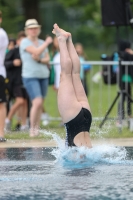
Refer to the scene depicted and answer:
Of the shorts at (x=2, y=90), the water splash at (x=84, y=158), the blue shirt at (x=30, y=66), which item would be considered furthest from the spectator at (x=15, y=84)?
the water splash at (x=84, y=158)

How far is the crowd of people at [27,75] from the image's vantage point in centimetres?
1205

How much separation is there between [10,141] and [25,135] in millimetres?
652

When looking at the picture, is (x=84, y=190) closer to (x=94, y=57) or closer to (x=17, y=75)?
(x=17, y=75)

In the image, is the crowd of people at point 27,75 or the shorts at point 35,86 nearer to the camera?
the crowd of people at point 27,75

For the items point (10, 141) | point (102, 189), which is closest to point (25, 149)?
point (10, 141)

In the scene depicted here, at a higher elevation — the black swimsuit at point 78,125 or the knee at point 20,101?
the black swimsuit at point 78,125

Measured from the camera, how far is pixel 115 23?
13164mm

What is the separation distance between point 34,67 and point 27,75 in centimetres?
17

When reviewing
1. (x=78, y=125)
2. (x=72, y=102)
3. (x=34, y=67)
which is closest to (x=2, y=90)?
(x=34, y=67)

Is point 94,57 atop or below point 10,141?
below

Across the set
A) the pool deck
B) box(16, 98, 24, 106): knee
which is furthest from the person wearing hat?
box(16, 98, 24, 106): knee

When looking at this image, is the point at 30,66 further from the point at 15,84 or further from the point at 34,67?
the point at 15,84

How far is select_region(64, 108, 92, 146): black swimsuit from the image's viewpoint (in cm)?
880

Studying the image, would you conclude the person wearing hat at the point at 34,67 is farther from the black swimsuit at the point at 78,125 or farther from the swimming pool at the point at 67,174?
the black swimsuit at the point at 78,125
